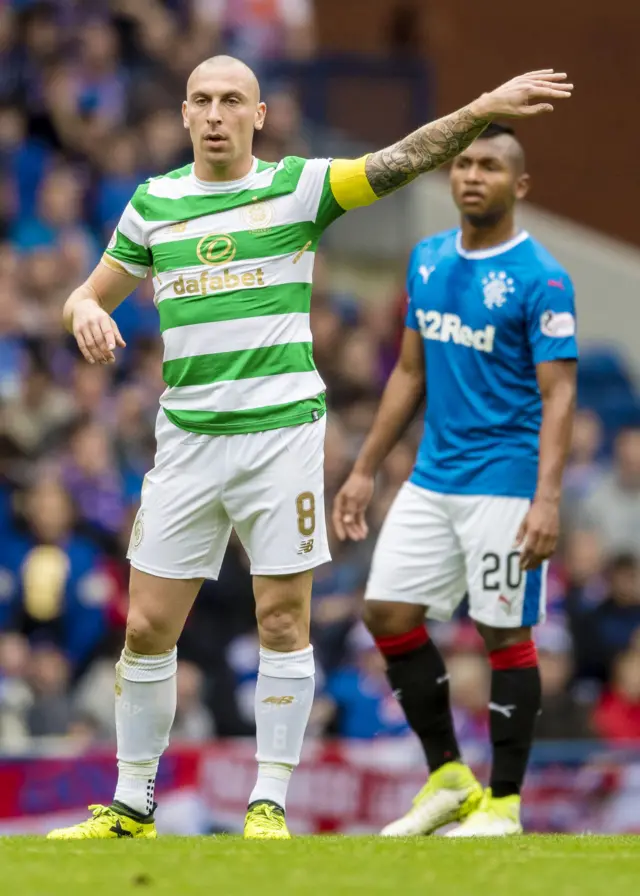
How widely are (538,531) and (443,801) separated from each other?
117 centimetres

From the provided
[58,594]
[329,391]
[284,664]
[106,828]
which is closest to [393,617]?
[284,664]

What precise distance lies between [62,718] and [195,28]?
22.7ft

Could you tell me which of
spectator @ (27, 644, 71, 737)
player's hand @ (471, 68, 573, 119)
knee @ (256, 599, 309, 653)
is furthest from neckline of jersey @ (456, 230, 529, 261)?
spectator @ (27, 644, 71, 737)

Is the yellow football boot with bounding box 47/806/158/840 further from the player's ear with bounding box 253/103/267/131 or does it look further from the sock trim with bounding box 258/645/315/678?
the player's ear with bounding box 253/103/267/131

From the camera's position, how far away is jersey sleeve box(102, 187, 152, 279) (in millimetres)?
6367

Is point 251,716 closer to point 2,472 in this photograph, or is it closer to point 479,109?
point 2,472

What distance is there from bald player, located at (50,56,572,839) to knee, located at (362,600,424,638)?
0.93 metres

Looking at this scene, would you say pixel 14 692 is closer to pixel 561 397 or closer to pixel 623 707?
pixel 623 707

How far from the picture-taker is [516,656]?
714 cm

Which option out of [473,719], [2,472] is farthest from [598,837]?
[2,472]

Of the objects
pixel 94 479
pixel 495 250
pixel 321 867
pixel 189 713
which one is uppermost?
pixel 495 250

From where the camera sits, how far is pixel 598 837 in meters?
→ 6.55

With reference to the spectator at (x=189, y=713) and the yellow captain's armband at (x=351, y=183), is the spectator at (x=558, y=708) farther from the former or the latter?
the yellow captain's armband at (x=351, y=183)

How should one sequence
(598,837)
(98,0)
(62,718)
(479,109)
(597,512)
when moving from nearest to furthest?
(479,109), (598,837), (62,718), (597,512), (98,0)
